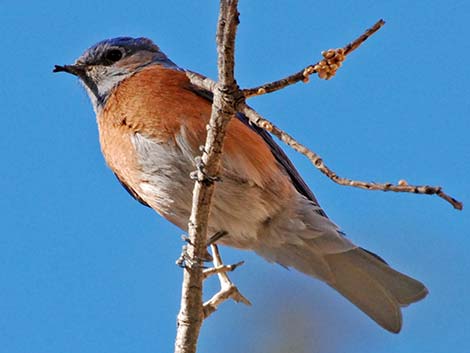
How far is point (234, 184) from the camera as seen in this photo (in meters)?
5.39

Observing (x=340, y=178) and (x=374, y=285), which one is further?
(x=374, y=285)

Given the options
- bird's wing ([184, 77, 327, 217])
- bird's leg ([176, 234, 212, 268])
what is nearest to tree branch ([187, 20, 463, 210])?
bird's leg ([176, 234, 212, 268])

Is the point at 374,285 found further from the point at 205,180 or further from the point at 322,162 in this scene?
the point at 322,162

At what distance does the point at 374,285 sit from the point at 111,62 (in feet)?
9.28

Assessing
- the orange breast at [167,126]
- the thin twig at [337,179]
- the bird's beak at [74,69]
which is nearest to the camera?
the thin twig at [337,179]

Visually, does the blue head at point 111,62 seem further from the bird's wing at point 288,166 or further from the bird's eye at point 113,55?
the bird's wing at point 288,166

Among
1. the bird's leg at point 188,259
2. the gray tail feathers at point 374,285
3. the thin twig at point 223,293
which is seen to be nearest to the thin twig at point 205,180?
the bird's leg at point 188,259

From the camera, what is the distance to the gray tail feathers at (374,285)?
5895 millimetres

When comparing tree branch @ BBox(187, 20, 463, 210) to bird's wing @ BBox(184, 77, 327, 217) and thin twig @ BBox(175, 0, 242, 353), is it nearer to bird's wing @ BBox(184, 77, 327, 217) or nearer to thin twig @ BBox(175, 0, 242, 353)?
thin twig @ BBox(175, 0, 242, 353)

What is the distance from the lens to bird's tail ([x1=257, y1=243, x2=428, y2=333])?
591 centimetres

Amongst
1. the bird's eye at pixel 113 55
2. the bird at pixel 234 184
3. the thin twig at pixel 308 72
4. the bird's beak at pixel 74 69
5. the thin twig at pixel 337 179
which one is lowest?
the thin twig at pixel 337 179

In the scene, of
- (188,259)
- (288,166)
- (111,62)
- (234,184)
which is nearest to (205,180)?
(188,259)

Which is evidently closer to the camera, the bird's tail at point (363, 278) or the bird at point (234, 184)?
the bird at point (234, 184)

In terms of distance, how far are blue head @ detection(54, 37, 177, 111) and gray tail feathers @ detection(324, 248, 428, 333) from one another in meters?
2.06
